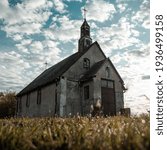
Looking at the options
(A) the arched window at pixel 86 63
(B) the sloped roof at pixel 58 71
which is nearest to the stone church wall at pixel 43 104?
(B) the sloped roof at pixel 58 71

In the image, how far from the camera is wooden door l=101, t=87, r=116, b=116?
22.1 meters

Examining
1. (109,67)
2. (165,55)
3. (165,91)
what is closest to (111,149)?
(165,91)

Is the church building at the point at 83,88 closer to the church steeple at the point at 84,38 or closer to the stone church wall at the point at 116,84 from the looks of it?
the stone church wall at the point at 116,84

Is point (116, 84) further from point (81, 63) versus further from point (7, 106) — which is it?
point (7, 106)

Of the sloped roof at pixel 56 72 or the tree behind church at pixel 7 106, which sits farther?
the tree behind church at pixel 7 106

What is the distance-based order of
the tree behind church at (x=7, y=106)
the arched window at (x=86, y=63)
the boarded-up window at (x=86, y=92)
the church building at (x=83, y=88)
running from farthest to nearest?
1. the tree behind church at (x=7, y=106)
2. the arched window at (x=86, y=63)
3. the boarded-up window at (x=86, y=92)
4. the church building at (x=83, y=88)

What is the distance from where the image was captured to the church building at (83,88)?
70.3 feet

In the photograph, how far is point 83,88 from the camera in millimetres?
22609

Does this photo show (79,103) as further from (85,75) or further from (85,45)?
(85,45)

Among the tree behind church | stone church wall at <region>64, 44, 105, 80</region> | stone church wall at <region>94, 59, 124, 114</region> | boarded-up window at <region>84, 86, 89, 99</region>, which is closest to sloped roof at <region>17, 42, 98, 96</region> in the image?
stone church wall at <region>64, 44, 105, 80</region>

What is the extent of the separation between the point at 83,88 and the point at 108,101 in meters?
2.77

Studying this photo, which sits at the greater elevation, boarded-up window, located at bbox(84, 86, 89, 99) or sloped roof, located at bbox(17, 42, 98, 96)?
sloped roof, located at bbox(17, 42, 98, 96)

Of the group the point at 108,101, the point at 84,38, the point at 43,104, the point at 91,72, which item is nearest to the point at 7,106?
the point at 43,104

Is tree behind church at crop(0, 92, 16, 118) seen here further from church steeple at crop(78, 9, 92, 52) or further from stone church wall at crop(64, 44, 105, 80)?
stone church wall at crop(64, 44, 105, 80)
